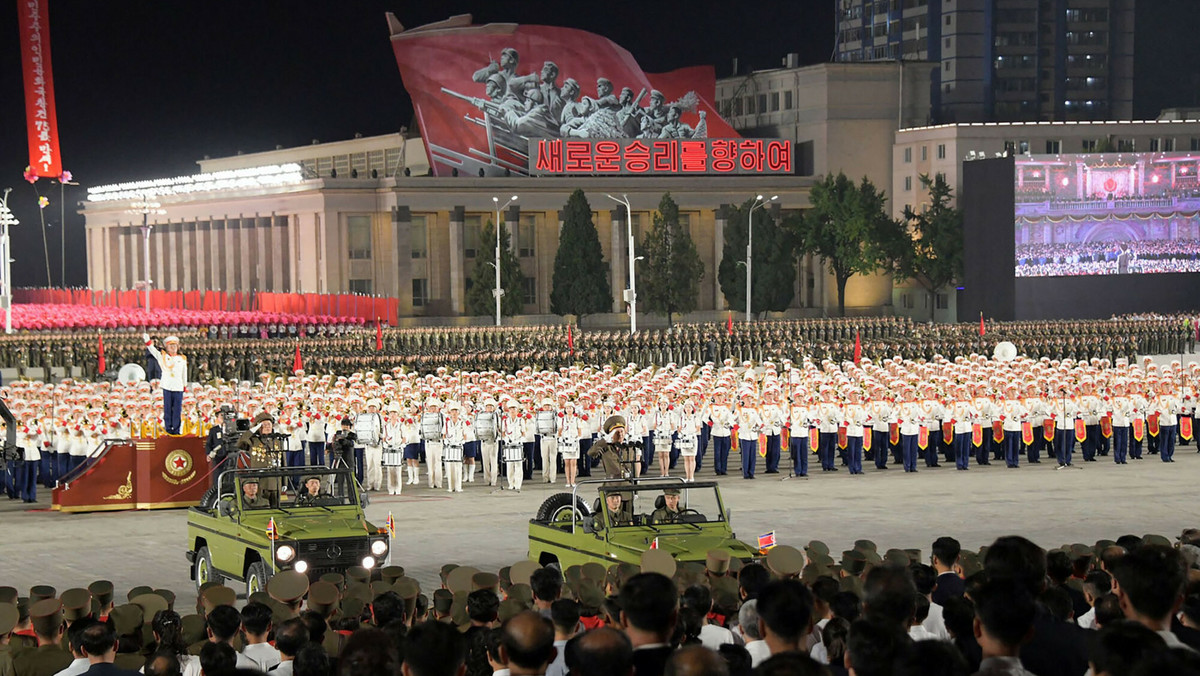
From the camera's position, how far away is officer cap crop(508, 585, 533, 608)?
33.4ft

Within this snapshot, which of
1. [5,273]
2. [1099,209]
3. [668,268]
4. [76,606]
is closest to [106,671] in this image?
[76,606]

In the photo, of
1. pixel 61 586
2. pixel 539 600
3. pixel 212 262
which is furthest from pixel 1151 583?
pixel 212 262

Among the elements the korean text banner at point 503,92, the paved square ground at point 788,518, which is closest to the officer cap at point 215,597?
the paved square ground at point 788,518

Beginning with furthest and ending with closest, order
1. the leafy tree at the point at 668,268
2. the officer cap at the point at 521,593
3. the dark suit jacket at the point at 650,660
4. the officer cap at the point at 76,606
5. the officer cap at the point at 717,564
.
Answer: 1. the leafy tree at the point at 668,268
2. the officer cap at the point at 717,564
3. the officer cap at the point at 521,593
4. the officer cap at the point at 76,606
5. the dark suit jacket at the point at 650,660

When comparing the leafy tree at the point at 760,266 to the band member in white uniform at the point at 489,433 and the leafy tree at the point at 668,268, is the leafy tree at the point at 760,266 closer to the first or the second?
the leafy tree at the point at 668,268

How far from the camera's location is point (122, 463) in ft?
77.9

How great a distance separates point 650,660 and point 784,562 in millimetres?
4692

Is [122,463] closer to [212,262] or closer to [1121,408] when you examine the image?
[1121,408]

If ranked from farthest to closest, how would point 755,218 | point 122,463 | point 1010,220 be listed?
point 755,218, point 1010,220, point 122,463

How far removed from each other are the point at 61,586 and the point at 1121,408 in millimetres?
18628

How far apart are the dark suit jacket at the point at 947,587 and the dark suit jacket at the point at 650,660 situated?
3.30 meters

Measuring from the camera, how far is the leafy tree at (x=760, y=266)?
7800 centimetres

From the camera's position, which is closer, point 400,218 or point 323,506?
point 323,506

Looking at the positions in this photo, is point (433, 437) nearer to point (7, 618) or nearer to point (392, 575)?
point (392, 575)
